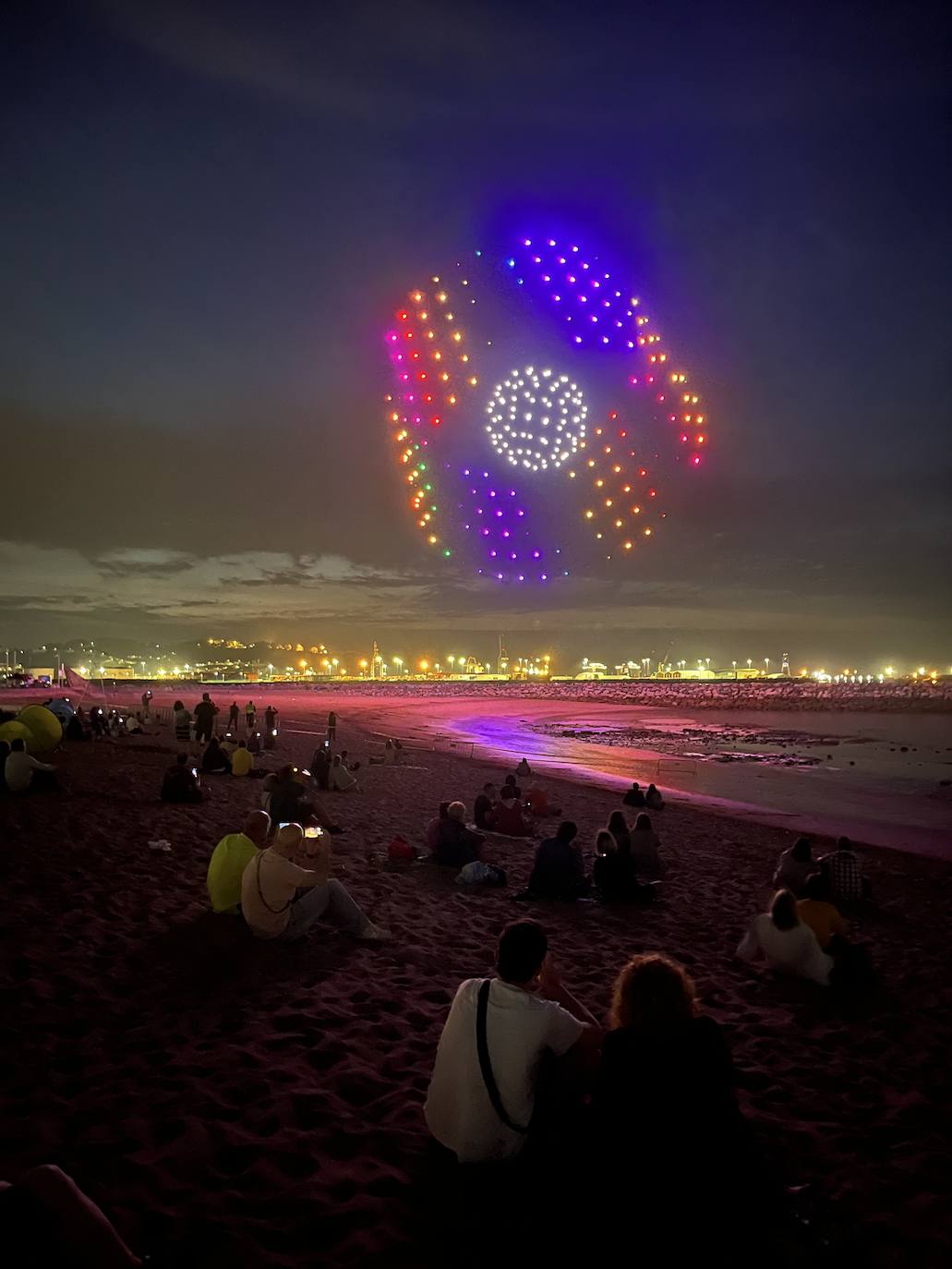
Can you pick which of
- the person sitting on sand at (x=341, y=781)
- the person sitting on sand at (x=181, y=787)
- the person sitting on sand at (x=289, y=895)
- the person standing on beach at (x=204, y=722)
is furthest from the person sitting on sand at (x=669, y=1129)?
the person standing on beach at (x=204, y=722)

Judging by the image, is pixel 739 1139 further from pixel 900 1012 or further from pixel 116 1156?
pixel 900 1012

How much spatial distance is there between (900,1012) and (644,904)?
3360 mm

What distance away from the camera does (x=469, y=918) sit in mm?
8258

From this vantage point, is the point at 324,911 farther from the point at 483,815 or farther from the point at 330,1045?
the point at 483,815

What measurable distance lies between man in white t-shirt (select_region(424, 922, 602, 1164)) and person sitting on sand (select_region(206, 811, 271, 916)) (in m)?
4.15

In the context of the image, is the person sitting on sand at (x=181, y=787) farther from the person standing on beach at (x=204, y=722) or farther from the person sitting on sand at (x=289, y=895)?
the person standing on beach at (x=204, y=722)

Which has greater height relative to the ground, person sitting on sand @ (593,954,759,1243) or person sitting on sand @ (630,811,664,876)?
person sitting on sand @ (593,954,759,1243)

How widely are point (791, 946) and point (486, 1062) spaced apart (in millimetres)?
4448

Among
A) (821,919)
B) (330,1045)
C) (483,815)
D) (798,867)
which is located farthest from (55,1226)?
(483,815)

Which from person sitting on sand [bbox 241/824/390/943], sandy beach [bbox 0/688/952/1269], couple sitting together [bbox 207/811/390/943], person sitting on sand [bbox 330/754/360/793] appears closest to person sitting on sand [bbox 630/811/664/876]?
sandy beach [bbox 0/688/952/1269]

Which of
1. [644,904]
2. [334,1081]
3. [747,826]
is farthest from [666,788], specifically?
[334,1081]

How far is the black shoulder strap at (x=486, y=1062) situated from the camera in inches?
133

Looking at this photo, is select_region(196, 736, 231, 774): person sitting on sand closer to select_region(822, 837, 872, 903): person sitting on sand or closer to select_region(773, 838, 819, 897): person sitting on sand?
select_region(773, 838, 819, 897): person sitting on sand

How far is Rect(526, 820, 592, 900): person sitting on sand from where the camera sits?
356 inches
